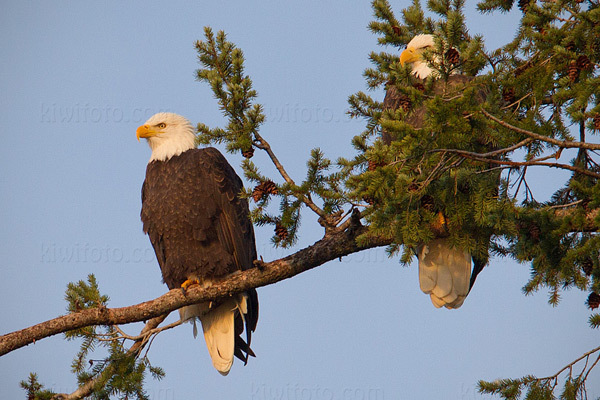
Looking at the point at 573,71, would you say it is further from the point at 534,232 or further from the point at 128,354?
the point at 128,354

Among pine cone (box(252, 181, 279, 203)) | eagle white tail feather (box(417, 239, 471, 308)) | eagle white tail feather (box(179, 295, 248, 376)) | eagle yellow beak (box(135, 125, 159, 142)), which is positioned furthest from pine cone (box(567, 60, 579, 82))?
eagle yellow beak (box(135, 125, 159, 142))

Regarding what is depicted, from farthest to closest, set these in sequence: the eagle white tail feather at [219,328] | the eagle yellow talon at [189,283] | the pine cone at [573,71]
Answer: the eagle white tail feather at [219,328] → the eagle yellow talon at [189,283] → the pine cone at [573,71]

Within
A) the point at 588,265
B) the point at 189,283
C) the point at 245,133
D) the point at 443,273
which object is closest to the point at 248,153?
the point at 245,133

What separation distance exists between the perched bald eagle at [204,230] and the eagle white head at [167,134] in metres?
0.09

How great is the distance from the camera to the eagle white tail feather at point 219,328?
5203 millimetres

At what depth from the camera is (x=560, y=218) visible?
9.79ft

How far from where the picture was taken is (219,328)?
525cm

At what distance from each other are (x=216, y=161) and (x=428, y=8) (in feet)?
6.43

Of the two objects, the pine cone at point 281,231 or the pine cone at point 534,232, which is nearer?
the pine cone at point 534,232

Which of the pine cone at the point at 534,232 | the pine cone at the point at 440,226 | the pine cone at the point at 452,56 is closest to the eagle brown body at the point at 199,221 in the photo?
the pine cone at the point at 440,226

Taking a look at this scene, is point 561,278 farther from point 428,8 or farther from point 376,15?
point 376,15

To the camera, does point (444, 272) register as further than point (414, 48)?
No

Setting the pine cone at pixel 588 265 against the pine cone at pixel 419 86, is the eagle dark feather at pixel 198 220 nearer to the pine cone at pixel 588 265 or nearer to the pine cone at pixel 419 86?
the pine cone at pixel 419 86

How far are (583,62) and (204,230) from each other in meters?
2.95
